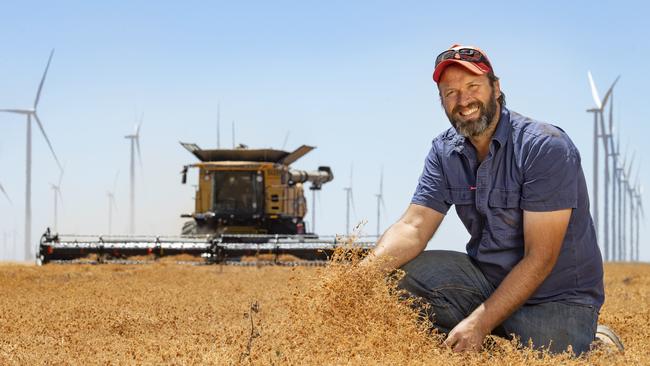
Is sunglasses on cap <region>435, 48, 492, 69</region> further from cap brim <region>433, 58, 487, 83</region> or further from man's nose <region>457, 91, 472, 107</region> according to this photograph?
man's nose <region>457, 91, 472, 107</region>

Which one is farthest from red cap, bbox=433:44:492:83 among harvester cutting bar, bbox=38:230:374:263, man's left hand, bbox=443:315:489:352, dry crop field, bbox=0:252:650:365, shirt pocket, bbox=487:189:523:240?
harvester cutting bar, bbox=38:230:374:263

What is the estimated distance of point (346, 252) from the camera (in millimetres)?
5078

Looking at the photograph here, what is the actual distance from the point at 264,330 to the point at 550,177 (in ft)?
7.57

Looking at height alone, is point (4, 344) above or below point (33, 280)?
above

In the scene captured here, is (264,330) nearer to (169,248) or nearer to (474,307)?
(474,307)

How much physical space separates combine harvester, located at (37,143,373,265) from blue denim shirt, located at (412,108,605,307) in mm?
12338

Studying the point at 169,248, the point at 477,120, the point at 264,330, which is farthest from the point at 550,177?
the point at 169,248

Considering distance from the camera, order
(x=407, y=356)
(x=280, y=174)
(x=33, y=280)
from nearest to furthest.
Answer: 1. (x=407, y=356)
2. (x=33, y=280)
3. (x=280, y=174)

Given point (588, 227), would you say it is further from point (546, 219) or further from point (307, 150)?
point (307, 150)

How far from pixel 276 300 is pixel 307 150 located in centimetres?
1311

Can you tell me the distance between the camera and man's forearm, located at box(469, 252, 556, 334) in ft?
15.3

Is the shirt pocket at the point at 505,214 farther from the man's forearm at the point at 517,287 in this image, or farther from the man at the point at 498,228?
the man's forearm at the point at 517,287

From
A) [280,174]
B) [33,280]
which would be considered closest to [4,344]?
[33,280]

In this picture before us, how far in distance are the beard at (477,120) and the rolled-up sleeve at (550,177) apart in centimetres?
29
